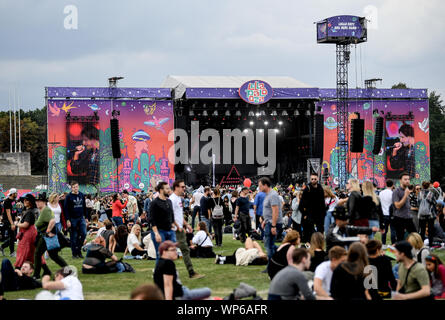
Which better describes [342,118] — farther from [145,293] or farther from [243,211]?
[145,293]

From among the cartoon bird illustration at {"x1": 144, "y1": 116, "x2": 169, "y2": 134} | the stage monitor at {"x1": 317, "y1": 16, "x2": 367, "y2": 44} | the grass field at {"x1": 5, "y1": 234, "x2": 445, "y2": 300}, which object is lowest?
the grass field at {"x1": 5, "y1": 234, "x2": 445, "y2": 300}

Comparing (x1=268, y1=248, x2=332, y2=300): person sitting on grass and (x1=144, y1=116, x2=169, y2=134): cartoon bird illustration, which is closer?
(x1=268, y1=248, x2=332, y2=300): person sitting on grass

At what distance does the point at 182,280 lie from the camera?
33.1 feet

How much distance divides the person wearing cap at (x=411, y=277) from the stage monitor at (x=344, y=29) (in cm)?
2838

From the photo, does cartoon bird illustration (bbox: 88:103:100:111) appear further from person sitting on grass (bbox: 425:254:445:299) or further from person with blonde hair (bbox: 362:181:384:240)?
person sitting on grass (bbox: 425:254:445:299)

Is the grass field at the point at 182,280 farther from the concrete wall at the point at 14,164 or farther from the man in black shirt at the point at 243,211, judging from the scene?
the concrete wall at the point at 14,164

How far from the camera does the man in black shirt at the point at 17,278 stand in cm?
961

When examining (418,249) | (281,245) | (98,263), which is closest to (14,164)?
(98,263)

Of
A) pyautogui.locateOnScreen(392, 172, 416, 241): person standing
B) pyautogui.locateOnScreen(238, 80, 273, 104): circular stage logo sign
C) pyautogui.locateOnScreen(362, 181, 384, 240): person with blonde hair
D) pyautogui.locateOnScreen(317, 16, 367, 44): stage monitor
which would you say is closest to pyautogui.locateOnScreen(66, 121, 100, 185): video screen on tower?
pyautogui.locateOnScreen(238, 80, 273, 104): circular stage logo sign

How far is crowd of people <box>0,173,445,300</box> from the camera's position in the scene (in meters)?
6.68

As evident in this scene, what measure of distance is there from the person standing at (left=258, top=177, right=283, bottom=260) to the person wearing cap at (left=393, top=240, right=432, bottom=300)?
11.6ft

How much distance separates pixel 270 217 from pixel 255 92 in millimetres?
24766

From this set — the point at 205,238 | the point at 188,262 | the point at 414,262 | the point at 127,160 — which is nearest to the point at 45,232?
the point at 188,262
